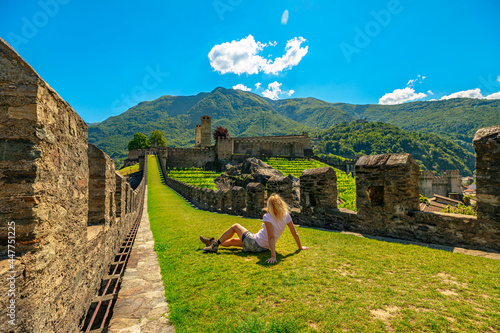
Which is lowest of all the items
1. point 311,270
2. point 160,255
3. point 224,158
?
point 160,255

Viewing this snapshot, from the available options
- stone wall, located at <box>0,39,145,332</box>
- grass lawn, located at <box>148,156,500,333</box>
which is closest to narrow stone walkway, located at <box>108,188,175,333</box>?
grass lawn, located at <box>148,156,500,333</box>

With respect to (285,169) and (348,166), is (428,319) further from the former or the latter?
(348,166)

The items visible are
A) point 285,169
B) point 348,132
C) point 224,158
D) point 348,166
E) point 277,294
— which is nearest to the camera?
point 277,294

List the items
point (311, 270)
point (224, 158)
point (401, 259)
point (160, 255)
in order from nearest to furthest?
point (311, 270) < point (401, 259) < point (160, 255) < point (224, 158)

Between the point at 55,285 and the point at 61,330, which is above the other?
the point at 55,285

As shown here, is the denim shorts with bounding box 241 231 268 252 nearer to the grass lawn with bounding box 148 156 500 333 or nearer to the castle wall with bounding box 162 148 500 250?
the grass lawn with bounding box 148 156 500 333

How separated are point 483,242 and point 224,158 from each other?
5308 centimetres

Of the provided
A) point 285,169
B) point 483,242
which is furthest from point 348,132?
point 483,242

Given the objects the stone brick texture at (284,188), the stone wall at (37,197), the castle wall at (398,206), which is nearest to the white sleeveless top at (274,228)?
the castle wall at (398,206)

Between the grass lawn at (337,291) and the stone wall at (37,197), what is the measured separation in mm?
1466

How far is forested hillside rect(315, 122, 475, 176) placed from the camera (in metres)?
104

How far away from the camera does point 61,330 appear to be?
2283mm

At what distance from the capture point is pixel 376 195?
6805mm

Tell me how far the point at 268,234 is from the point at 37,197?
3805 millimetres
